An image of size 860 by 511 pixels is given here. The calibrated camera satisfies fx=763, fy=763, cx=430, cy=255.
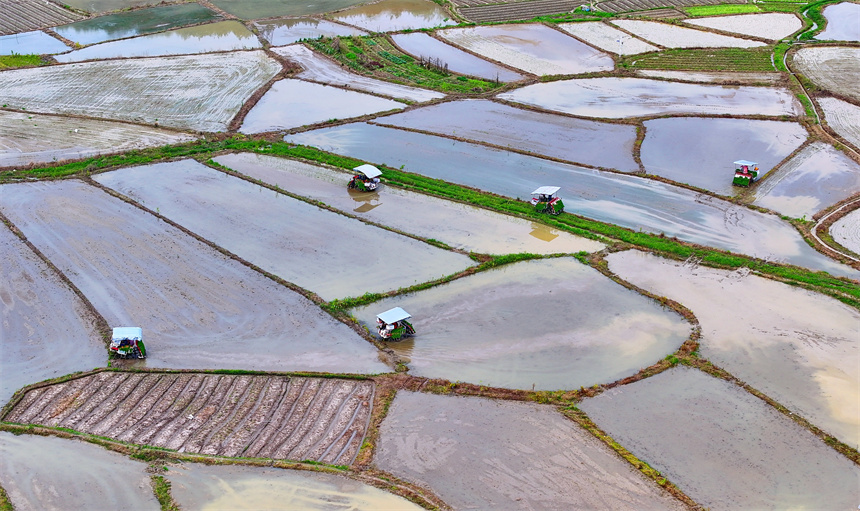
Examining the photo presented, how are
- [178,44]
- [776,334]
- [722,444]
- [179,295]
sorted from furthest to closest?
1. [178,44]
2. [179,295]
3. [776,334]
4. [722,444]

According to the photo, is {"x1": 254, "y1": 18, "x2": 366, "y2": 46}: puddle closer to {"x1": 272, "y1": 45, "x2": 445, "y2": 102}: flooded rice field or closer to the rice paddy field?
{"x1": 272, "y1": 45, "x2": 445, "y2": 102}: flooded rice field

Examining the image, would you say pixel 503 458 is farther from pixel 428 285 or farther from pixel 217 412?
pixel 428 285

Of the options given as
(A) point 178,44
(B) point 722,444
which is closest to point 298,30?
(A) point 178,44

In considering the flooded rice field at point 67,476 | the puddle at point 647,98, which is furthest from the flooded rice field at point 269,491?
the puddle at point 647,98

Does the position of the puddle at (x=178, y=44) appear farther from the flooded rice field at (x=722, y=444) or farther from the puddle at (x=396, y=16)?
the flooded rice field at (x=722, y=444)

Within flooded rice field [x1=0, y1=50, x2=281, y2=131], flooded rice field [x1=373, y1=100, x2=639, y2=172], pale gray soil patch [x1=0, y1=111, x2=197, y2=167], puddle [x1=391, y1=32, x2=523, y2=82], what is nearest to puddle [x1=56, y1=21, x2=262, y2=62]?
flooded rice field [x1=0, y1=50, x2=281, y2=131]

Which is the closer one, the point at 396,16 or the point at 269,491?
the point at 269,491

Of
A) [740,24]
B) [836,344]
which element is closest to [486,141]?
[836,344]
